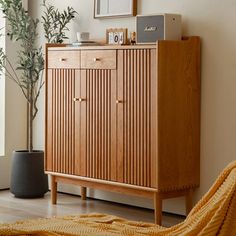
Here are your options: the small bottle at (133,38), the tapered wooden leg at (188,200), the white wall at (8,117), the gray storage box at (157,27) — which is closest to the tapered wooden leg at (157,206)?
the tapered wooden leg at (188,200)

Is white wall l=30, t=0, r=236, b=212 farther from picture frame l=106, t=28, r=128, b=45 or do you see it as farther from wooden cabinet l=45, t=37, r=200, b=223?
picture frame l=106, t=28, r=128, b=45

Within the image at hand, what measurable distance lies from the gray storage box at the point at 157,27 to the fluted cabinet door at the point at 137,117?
162mm

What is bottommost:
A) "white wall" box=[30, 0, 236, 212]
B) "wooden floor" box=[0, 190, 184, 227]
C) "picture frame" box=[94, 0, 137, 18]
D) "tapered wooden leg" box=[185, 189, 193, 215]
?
"wooden floor" box=[0, 190, 184, 227]

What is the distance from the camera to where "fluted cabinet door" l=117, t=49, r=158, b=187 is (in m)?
4.67

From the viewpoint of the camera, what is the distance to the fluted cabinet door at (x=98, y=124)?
4.96 metres

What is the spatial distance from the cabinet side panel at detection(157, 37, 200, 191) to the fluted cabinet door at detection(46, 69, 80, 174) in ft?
2.87

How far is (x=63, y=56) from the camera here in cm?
536

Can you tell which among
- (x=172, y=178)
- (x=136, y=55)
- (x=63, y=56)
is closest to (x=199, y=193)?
(x=172, y=178)

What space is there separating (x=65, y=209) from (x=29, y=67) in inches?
51.2

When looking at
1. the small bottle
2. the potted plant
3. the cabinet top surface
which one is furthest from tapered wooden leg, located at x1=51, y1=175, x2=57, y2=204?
the small bottle

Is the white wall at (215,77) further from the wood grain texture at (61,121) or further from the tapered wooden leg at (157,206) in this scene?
the wood grain texture at (61,121)

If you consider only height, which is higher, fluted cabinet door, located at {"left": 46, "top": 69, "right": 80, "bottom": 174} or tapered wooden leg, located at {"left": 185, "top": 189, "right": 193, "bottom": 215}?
fluted cabinet door, located at {"left": 46, "top": 69, "right": 80, "bottom": 174}

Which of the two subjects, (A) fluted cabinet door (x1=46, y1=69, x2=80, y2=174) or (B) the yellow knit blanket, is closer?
(B) the yellow knit blanket

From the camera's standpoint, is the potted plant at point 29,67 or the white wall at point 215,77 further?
the potted plant at point 29,67
